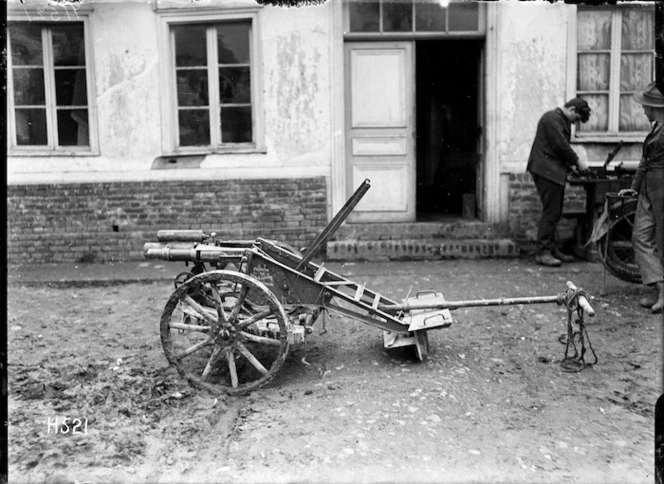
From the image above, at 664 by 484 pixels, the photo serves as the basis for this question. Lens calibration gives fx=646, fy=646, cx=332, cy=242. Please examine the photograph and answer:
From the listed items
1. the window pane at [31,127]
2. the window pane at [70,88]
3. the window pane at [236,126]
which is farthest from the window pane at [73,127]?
the window pane at [236,126]

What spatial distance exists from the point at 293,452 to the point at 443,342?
2137mm

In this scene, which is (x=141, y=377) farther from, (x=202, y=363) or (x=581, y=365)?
(x=581, y=365)

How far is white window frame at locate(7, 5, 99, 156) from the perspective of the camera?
8438 mm

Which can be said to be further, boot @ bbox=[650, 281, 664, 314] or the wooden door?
the wooden door

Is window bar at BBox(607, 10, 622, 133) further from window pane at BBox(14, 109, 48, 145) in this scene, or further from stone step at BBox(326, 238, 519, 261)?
window pane at BBox(14, 109, 48, 145)

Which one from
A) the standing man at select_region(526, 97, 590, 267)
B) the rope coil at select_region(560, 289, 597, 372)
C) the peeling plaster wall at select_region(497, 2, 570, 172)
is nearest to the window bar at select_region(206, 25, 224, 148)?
the peeling plaster wall at select_region(497, 2, 570, 172)

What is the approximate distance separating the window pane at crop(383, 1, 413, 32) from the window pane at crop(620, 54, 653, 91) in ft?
9.45

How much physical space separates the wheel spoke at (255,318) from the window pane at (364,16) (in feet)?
18.2

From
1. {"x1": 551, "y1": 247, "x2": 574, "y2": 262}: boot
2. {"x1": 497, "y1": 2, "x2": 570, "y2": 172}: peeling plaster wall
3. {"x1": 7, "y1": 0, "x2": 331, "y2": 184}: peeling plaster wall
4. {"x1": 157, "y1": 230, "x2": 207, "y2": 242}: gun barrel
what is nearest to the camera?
{"x1": 157, "y1": 230, "x2": 207, "y2": 242}: gun barrel

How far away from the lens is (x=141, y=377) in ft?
15.2

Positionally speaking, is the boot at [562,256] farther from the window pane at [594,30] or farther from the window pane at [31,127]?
the window pane at [31,127]

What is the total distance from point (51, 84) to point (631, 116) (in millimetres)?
7832

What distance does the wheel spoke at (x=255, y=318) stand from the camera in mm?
4250

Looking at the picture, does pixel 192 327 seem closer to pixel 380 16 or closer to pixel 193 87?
pixel 193 87
